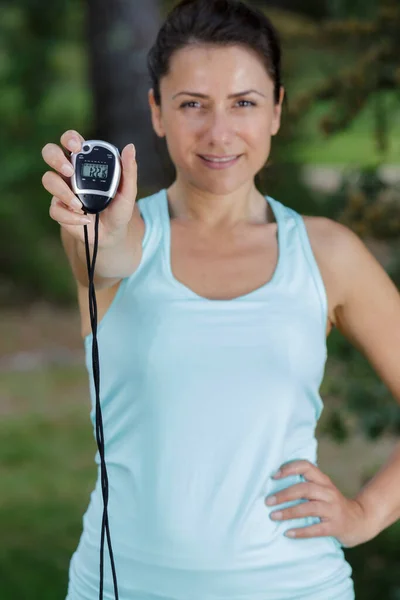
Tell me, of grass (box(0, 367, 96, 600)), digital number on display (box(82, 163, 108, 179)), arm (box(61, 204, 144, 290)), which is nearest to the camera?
digital number on display (box(82, 163, 108, 179))

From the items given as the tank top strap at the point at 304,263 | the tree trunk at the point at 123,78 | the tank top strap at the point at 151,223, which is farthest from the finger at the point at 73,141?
the tree trunk at the point at 123,78

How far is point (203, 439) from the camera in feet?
4.83

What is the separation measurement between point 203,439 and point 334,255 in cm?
35

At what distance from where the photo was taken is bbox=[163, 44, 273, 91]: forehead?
1565mm

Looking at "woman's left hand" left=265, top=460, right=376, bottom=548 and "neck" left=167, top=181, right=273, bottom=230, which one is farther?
"neck" left=167, top=181, right=273, bottom=230

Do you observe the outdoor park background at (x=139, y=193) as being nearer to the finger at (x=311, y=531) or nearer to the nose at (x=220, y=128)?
the nose at (x=220, y=128)

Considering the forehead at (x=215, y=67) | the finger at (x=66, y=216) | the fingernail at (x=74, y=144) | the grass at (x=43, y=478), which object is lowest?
the grass at (x=43, y=478)

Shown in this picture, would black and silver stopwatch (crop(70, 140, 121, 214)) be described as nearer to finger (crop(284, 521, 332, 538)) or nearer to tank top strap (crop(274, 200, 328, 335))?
tank top strap (crop(274, 200, 328, 335))

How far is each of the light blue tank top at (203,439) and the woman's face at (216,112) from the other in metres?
0.17

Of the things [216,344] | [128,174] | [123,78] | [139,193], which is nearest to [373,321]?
[216,344]

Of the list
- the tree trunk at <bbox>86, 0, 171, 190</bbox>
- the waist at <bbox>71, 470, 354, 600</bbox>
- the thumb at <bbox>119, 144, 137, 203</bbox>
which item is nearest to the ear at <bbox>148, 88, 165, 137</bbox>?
the thumb at <bbox>119, 144, 137, 203</bbox>

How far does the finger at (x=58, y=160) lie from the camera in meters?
1.33

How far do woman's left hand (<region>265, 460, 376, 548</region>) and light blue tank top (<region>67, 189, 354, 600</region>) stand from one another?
2 cm

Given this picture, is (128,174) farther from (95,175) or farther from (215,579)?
(215,579)
